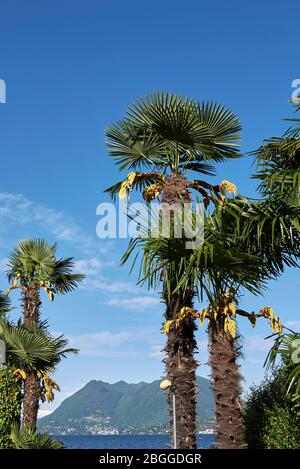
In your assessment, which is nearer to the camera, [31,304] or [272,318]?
[272,318]

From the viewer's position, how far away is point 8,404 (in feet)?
55.0

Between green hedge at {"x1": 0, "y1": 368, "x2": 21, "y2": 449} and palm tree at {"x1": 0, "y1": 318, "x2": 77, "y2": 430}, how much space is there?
1.71 feet

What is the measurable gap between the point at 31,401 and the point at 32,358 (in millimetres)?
1341

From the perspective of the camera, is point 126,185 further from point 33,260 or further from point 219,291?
point 33,260

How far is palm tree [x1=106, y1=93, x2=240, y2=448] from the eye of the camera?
10.5 m

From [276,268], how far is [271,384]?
429 cm

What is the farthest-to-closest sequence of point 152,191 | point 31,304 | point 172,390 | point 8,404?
point 31,304 → point 8,404 → point 152,191 → point 172,390

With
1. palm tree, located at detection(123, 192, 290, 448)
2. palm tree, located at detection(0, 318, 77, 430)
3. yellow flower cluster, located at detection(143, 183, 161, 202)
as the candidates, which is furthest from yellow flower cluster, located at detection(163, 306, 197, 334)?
palm tree, located at detection(0, 318, 77, 430)

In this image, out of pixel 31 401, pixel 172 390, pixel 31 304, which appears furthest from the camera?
pixel 31 304

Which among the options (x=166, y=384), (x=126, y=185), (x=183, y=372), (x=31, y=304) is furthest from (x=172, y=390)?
(x=31, y=304)

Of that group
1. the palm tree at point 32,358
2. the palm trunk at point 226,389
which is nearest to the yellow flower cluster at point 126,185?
the palm trunk at point 226,389

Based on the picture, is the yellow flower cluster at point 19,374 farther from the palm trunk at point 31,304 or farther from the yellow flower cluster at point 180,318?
the yellow flower cluster at point 180,318

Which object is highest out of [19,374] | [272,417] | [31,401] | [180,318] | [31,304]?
[31,304]
